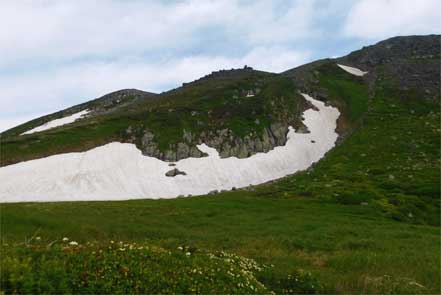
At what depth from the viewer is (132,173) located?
67.9 meters

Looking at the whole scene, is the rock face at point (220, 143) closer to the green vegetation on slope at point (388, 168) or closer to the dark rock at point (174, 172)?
the dark rock at point (174, 172)

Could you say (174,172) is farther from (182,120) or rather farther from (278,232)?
(278,232)

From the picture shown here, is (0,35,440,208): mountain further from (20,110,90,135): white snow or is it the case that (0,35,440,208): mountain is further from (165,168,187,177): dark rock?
(20,110,90,135): white snow

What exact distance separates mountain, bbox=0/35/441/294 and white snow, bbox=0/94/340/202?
0.97ft

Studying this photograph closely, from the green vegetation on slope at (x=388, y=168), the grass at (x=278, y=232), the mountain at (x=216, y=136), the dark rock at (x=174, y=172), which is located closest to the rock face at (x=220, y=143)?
the mountain at (x=216, y=136)

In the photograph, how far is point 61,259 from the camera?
11047 millimetres

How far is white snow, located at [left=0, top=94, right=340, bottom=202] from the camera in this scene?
60.8m

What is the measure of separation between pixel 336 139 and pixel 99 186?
4685 cm

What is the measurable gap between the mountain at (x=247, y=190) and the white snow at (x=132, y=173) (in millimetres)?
294

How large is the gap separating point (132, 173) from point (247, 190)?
62.0 ft

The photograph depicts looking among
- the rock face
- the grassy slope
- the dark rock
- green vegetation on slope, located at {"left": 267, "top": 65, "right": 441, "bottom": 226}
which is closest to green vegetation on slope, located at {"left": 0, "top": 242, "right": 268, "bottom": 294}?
green vegetation on slope, located at {"left": 267, "top": 65, "right": 441, "bottom": 226}

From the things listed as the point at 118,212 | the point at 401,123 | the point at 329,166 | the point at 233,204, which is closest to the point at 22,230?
the point at 118,212

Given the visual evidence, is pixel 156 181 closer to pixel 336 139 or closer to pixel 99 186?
pixel 99 186

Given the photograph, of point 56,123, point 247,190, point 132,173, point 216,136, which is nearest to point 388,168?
point 247,190
